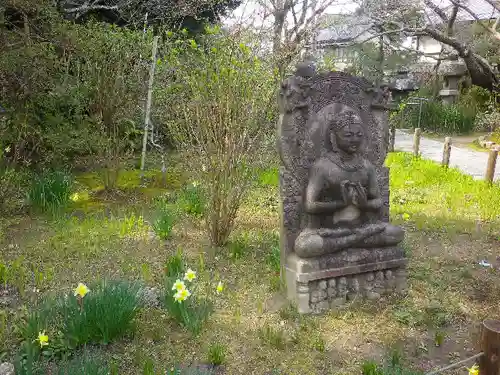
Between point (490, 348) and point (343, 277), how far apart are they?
148 cm

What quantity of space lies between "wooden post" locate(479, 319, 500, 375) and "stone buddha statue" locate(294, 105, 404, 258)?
1.40 metres

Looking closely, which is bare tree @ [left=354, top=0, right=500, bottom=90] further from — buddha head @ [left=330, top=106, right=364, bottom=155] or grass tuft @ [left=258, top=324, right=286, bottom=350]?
grass tuft @ [left=258, top=324, right=286, bottom=350]

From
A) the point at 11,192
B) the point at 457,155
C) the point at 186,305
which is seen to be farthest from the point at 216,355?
the point at 457,155

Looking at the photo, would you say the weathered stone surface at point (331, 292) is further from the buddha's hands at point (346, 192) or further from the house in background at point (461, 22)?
the house in background at point (461, 22)

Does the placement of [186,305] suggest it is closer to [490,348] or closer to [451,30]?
[490,348]

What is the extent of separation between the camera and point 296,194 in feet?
12.1

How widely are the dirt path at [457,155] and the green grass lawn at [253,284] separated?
2988mm

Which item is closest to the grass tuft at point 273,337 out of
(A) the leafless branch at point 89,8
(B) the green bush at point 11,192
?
(B) the green bush at point 11,192

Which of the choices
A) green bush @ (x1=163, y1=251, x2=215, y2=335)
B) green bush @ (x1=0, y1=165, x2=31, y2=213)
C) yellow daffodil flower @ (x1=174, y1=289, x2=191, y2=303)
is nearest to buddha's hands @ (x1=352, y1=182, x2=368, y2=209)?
green bush @ (x1=163, y1=251, x2=215, y2=335)

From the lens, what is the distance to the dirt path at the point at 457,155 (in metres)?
9.52

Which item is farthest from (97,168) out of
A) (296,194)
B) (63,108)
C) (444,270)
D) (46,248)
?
(444,270)

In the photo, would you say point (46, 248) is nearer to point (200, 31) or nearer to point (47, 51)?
point (47, 51)

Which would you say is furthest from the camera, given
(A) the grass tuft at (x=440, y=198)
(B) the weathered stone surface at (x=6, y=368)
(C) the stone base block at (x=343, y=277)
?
(A) the grass tuft at (x=440, y=198)

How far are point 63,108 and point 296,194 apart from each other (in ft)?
19.3
